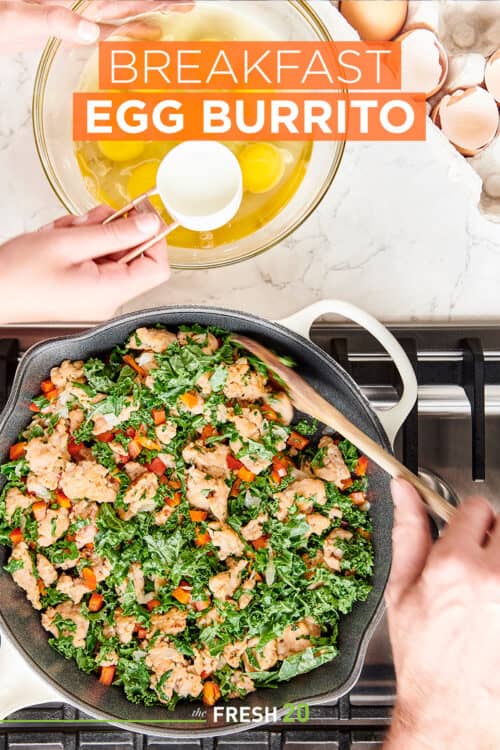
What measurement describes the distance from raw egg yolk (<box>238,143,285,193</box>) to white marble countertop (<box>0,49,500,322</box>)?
0.36ft

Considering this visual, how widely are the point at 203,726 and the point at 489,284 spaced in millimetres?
955

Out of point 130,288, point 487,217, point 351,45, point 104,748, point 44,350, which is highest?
point 351,45

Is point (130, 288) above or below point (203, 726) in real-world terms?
above

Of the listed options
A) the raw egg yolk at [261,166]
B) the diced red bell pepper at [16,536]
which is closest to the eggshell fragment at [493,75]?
the raw egg yolk at [261,166]

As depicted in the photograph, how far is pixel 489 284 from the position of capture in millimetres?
A: 1456

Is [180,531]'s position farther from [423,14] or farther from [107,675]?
[423,14]

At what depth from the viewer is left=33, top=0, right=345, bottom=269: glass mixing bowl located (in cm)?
137

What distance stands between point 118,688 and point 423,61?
4.32 ft

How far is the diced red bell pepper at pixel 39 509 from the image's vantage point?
50.2 inches

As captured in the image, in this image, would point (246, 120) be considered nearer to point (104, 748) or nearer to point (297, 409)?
point (297, 409)

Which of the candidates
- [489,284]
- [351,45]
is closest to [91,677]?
[489,284]

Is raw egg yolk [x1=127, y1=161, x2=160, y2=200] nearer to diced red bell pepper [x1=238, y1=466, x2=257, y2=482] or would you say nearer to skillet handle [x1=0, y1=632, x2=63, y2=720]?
diced red bell pepper [x1=238, y1=466, x2=257, y2=482]

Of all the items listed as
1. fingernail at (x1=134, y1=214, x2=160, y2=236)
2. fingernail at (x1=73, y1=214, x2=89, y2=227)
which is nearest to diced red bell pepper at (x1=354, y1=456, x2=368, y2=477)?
fingernail at (x1=134, y1=214, x2=160, y2=236)

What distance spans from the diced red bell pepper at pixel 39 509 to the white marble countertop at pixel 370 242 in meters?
0.42
